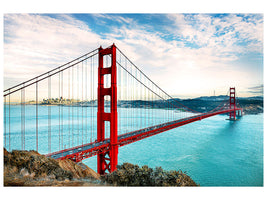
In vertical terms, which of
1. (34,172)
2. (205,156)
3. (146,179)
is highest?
(34,172)

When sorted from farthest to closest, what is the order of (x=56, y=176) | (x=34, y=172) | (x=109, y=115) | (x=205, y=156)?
(x=205, y=156) < (x=109, y=115) < (x=56, y=176) < (x=34, y=172)

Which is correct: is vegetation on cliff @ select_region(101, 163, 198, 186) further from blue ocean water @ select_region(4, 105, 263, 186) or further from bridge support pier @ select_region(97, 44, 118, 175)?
blue ocean water @ select_region(4, 105, 263, 186)

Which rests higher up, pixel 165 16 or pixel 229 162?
pixel 165 16

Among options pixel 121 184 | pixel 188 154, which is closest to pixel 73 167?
pixel 121 184

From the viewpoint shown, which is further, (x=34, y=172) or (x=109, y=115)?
(x=109, y=115)

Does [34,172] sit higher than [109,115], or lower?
lower

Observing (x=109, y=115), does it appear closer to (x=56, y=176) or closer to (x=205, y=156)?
(x=56, y=176)

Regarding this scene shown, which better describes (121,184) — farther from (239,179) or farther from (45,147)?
(45,147)

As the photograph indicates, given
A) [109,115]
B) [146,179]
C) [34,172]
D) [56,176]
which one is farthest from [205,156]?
[34,172]
